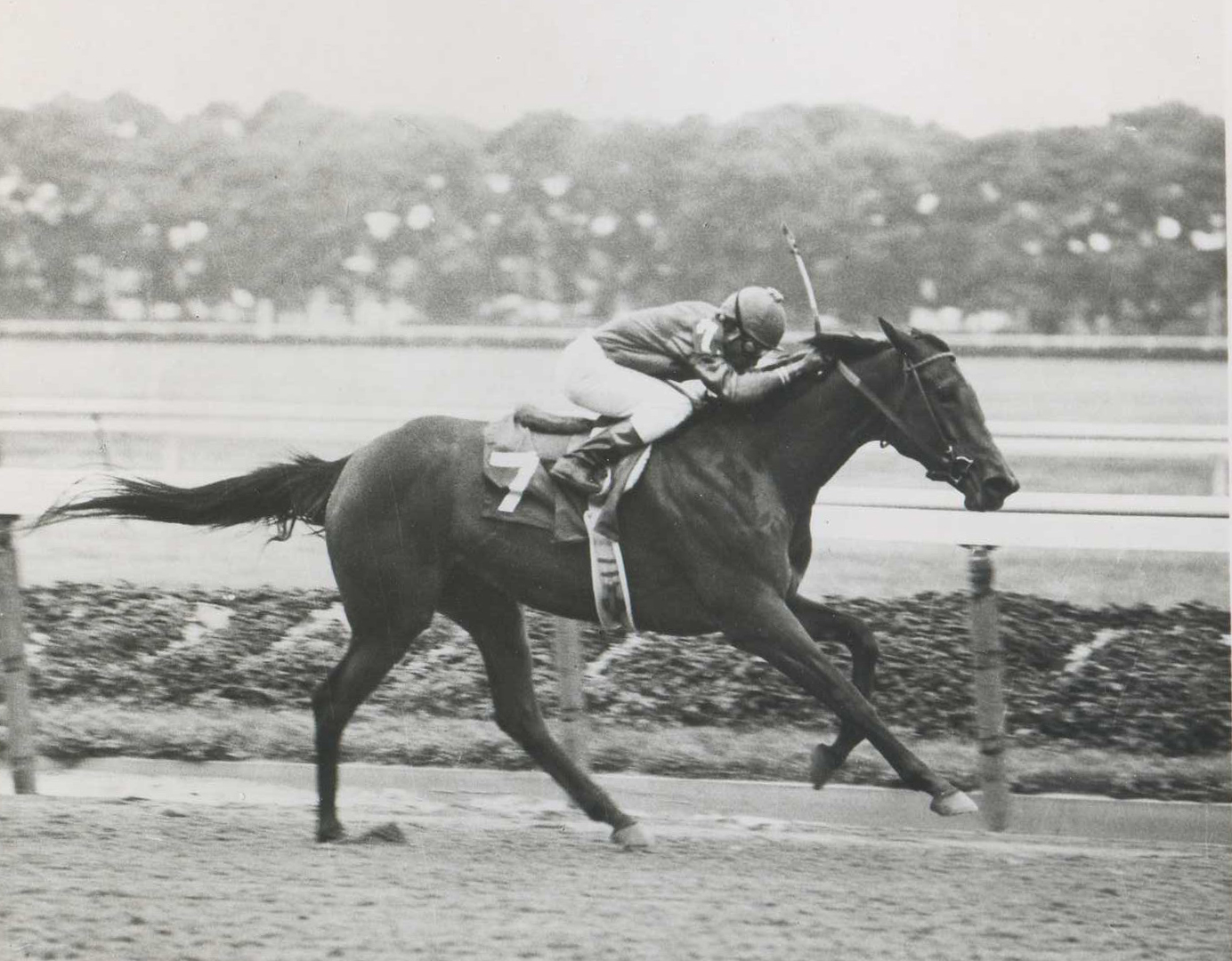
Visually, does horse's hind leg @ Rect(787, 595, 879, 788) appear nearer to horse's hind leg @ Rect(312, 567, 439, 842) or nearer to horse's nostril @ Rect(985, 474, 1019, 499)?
horse's nostril @ Rect(985, 474, 1019, 499)

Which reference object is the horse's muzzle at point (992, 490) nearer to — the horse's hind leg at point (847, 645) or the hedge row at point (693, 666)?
the horse's hind leg at point (847, 645)

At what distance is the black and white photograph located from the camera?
4504 mm

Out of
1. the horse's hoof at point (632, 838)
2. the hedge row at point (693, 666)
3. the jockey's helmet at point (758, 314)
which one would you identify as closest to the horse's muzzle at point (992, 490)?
the jockey's helmet at point (758, 314)

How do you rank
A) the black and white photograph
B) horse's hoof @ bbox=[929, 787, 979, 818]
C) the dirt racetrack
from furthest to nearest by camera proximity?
the black and white photograph, horse's hoof @ bbox=[929, 787, 979, 818], the dirt racetrack

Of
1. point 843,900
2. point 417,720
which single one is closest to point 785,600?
point 843,900

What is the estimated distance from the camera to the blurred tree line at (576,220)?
6012 millimetres

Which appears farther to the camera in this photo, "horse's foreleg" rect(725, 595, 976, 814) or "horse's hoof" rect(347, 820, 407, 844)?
"horse's hoof" rect(347, 820, 407, 844)

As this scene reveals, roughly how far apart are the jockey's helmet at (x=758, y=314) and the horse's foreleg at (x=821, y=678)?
2.66 feet

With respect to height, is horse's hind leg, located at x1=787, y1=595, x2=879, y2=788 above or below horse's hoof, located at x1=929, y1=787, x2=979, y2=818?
above

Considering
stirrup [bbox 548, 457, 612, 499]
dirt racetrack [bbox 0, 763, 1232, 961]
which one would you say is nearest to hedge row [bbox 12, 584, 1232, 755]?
dirt racetrack [bbox 0, 763, 1232, 961]

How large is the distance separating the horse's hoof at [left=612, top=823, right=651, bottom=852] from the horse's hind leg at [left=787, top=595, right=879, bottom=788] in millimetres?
564

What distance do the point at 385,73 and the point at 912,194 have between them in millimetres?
2187

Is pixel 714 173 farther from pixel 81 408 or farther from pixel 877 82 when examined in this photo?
pixel 81 408

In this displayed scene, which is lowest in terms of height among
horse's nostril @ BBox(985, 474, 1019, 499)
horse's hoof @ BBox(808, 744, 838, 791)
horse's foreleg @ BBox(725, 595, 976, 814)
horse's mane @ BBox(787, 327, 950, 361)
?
horse's hoof @ BBox(808, 744, 838, 791)
